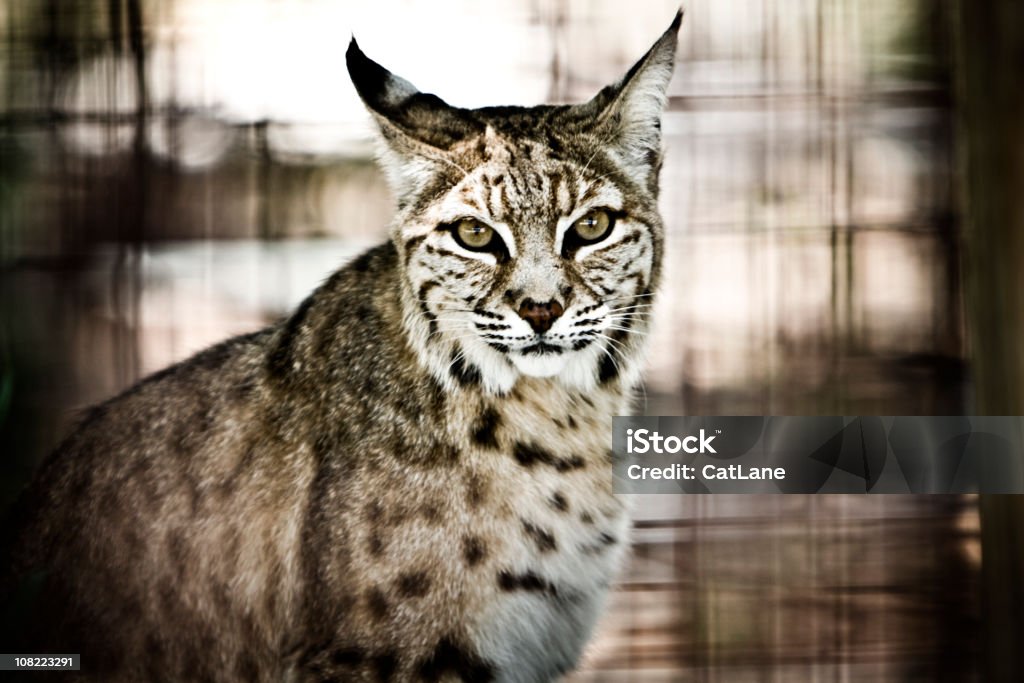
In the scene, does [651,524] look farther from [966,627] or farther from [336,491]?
[336,491]

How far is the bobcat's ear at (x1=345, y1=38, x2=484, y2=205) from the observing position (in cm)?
163

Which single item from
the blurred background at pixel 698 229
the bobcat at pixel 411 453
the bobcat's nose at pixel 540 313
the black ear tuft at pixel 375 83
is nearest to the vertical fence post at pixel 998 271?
the blurred background at pixel 698 229

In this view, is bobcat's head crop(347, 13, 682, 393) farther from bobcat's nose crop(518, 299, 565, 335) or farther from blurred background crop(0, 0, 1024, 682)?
blurred background crop(0, 0, 1024, 682)

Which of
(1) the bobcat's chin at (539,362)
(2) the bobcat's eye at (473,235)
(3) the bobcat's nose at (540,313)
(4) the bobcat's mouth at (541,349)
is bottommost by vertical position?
(1) the bobcat's chin at (539,362)

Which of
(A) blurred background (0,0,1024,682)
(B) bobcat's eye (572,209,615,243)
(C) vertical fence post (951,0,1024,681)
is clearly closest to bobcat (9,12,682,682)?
(B) bobcat's eye (572,209,615,243)

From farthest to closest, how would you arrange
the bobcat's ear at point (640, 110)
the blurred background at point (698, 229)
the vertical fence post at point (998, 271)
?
the blurred background at point (698, 229), the vertical fence post at point (998, 271), the bobcat's ear at point (640, 110)

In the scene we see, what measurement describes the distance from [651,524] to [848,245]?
82 cm

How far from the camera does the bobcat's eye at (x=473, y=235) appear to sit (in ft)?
5.23

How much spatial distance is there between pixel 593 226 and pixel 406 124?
1.27 ft

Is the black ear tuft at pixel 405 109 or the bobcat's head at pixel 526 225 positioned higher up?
the black ear tuft at pixel 405 109

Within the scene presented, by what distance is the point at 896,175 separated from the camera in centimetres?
220

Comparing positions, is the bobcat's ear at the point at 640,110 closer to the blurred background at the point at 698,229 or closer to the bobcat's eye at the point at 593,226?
the bobcat's eye at the point at 593,226

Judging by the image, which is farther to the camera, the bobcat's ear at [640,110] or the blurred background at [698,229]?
the blurred background at [698,229]

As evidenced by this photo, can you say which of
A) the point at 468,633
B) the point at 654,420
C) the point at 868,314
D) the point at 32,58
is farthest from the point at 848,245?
the point at 32,58
